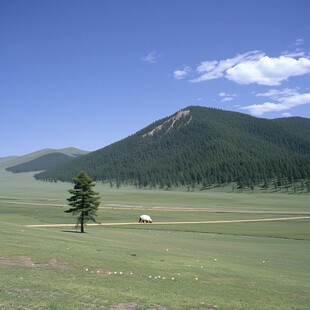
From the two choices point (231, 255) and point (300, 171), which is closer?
point (231, 255)

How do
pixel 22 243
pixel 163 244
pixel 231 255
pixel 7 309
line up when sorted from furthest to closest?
pixel 163 244, pixel 231 255, pixel 22 243, pixel 7 309

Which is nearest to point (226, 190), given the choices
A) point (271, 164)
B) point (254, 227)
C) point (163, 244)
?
point (271, 164)

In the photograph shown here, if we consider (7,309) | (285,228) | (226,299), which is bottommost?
(285,228)

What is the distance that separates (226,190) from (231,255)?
519 feet

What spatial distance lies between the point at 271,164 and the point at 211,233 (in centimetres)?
15162

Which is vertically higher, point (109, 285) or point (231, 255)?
point (109, 285)

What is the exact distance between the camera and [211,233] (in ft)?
163

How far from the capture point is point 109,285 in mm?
16000

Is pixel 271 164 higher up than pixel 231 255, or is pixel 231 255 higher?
pixel 271 164

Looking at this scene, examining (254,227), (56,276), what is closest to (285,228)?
(254,227)

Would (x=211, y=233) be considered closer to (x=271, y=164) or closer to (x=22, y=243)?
(x=22, y=243)

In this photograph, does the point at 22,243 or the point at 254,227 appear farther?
the point at 254,227

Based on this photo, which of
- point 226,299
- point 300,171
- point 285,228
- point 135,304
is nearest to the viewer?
point 135,304

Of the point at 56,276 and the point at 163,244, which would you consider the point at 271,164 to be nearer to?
the point at 163,244
